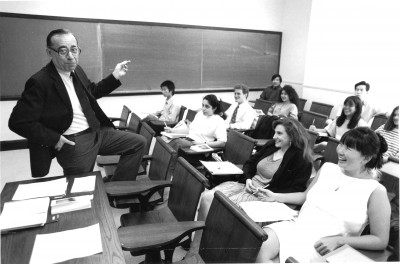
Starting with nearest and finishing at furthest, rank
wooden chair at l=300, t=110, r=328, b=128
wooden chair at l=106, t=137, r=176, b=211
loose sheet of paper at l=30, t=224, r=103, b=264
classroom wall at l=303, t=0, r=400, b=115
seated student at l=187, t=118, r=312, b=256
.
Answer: loose sheet of paper at l=30, t=224, r=103, b=264, wooden chair at l=106, t=137, r=176, b=211, seated student at l=187, t=118, r=312, b=256, wooden chair at l=300, t=110, r=328, b=128, classroom wall at l=303, t=0, r=400, b=115

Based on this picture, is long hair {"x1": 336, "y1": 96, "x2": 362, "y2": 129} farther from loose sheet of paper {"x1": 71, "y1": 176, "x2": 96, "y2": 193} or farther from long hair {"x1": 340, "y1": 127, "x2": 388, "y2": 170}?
loose sheet of paper {"x1": 71, "y1": 176, "x2": 96, "y2": 193}

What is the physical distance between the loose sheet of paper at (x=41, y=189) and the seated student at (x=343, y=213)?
1141 mm

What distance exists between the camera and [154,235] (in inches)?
52.8

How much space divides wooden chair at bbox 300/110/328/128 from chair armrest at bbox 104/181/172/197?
268 cm

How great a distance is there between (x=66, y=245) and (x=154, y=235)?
38 centimetres

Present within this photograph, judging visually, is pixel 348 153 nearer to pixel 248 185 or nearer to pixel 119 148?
pixel 248 185

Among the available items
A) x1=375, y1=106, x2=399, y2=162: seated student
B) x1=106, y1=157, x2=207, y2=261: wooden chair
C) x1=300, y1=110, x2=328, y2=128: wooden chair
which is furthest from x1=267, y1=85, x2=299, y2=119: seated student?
x1=106, y1=157, x2=207, y2=261: wooden chair

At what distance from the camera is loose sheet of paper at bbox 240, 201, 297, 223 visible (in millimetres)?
1600

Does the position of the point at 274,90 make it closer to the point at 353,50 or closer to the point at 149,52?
the point at 353,50

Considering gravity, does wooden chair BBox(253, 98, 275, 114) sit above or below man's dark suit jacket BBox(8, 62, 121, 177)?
below

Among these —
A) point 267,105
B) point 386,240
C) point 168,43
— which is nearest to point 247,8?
point 168,43

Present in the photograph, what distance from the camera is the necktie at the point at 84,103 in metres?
2.00

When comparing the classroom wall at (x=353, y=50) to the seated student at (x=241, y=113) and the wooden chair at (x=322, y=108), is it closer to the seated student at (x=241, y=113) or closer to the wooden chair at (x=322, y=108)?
the wooden chair at (x=322, y=108)

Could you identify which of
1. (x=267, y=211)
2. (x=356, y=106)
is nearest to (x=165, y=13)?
(x=356, y=106)
